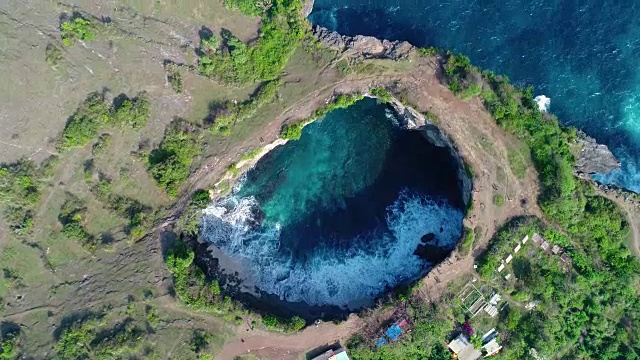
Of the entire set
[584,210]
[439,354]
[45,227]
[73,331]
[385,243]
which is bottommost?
[73,331]

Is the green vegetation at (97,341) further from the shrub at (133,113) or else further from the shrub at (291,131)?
the shrub at (291,131)

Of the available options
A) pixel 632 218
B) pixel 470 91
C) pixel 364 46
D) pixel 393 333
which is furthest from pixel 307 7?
pixel 632 218

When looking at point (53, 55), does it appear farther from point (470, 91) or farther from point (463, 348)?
point (463, 348)

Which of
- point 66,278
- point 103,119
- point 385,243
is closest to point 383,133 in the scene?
point 385,243

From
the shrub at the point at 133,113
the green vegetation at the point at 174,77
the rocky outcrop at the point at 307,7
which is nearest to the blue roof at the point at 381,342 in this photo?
the shrub at the point at 133,113

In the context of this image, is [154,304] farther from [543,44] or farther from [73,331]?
[543,44]

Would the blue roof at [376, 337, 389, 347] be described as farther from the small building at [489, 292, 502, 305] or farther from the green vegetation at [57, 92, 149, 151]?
the green vegetation at [57, 92, 149, 151]
